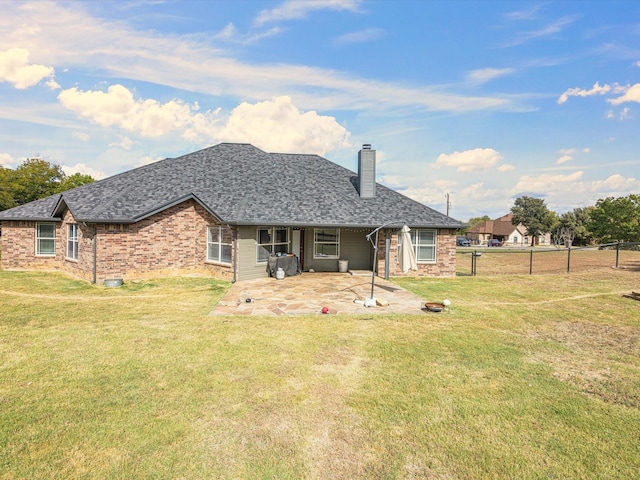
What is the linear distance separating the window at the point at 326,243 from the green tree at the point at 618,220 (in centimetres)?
5487

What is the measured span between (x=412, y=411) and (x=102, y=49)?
17.1m

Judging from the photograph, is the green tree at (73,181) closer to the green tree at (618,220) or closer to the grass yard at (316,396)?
the grass yard at (316,396)

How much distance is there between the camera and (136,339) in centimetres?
786

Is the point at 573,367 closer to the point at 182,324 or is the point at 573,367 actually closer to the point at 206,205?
the point at 182,324

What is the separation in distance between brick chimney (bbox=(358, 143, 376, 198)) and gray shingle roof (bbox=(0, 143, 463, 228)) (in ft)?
1.75

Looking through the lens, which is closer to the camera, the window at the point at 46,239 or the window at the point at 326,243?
the window at the point at 46,239

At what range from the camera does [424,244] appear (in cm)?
1802

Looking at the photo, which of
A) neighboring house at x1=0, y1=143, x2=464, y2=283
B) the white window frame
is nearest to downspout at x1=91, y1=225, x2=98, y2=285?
neighboring house at x1=0, y1=143, x2=464, y2=283

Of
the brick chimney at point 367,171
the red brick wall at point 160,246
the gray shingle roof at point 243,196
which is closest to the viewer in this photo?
the red brick wall at point 160,246

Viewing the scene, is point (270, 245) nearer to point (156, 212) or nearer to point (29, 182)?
point (156, 212)

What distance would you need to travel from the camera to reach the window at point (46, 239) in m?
18.3

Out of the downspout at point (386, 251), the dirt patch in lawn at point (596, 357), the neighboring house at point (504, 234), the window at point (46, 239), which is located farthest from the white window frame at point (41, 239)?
the neighboring house at point (504, 234)

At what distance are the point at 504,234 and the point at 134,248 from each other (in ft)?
250

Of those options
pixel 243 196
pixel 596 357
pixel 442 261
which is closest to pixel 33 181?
pixel 243 196
